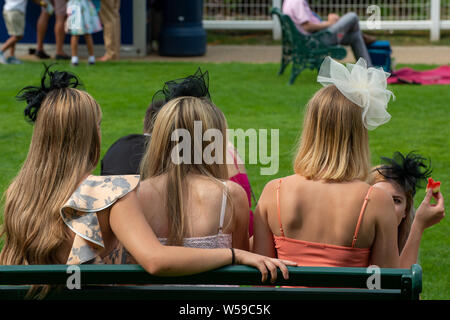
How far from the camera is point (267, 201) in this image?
2.81 meters

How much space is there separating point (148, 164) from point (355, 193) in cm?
70

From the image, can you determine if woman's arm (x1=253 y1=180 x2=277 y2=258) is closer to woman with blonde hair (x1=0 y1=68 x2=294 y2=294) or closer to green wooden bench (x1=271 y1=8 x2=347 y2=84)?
woman with blonde hair (x1=0 y1=68 x2=294 y2=294)

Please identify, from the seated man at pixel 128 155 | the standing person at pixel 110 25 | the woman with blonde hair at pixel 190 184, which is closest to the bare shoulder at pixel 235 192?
the woman with blonde hair at pixel 190 184

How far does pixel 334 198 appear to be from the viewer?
269cm

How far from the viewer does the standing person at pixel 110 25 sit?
12.9m

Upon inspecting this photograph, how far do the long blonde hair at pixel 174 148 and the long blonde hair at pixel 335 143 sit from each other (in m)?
0.32

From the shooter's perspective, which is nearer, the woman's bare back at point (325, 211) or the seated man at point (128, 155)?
the woman's bare back at point (325, 211)

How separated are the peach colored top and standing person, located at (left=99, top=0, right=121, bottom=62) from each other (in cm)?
1053

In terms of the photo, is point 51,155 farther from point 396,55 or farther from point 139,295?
point 396,55

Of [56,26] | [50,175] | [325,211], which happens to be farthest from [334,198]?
[56,26]

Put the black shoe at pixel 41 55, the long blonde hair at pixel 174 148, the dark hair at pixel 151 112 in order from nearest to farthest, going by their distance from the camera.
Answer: the long blonde hair at pixel 174 148 < the dark hair at pixel 151 112 < the black shoe at pixel 41 55

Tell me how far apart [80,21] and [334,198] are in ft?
33.2

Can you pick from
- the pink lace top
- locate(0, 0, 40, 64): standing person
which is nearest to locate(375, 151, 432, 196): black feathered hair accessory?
the pink lace top

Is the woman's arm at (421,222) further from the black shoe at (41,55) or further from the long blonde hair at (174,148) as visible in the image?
the black shoe at (41,55)
